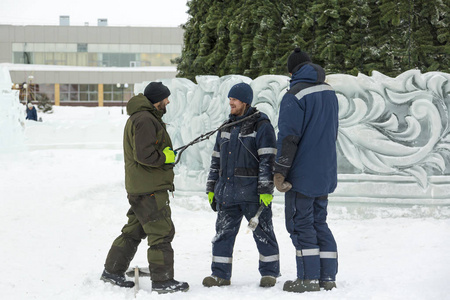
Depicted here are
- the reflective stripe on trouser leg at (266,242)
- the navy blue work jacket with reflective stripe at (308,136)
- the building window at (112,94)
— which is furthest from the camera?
the building window at (112,94)

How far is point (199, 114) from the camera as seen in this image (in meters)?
9.35

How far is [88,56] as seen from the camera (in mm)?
68375

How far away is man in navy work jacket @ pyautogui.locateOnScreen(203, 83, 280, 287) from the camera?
5219 mm

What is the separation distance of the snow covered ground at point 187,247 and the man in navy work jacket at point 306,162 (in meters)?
0.26

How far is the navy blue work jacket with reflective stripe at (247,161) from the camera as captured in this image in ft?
17.0

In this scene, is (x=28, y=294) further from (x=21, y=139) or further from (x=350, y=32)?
(x=21, y=139)

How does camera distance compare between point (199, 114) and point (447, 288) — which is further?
point (199, 114)

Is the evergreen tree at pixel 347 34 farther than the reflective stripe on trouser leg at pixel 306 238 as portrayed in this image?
Yes

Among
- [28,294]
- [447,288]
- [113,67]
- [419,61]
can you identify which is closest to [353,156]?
[419,61]

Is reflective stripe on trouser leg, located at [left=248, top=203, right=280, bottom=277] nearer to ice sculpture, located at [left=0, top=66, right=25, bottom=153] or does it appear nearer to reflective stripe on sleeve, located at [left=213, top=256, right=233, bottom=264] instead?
reflective stripe on sleeve, located at [left=213, top=256, right=233, bottom=264]

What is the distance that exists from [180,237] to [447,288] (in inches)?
145

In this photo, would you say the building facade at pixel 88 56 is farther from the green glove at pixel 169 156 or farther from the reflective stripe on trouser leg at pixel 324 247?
the reflective stripe on trouser leg at pixel 324 247

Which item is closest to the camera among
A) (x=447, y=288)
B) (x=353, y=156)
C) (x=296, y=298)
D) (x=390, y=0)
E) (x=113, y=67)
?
(x=296, y=298)

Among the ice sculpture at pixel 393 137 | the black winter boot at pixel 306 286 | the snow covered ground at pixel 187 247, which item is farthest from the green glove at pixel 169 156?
the ice sculpture at pixel 393 137
